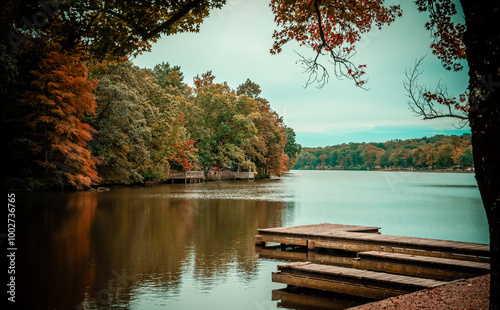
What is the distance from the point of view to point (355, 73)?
8281 millimetres

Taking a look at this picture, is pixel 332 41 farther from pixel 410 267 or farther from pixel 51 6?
pixel 51 6

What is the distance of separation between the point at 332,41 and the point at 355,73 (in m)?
1.48

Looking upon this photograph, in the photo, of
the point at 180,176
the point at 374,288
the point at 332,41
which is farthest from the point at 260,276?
the point at 180,176

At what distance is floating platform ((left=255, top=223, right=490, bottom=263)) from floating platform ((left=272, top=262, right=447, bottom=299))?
287 cm

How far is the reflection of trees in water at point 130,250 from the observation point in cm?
912

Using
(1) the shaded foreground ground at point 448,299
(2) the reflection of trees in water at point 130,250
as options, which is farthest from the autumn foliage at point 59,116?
(1) the shaded foreground ground at point 448,299

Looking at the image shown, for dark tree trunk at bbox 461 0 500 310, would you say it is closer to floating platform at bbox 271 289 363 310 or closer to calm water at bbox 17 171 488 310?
floating platform at bbox 271 289 363 310

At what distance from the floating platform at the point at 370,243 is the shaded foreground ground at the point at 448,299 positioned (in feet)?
12.7

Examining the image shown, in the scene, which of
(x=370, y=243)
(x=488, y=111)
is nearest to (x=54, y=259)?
(x=370, y=243)

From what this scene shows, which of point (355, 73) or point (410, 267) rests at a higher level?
point (355, 73)

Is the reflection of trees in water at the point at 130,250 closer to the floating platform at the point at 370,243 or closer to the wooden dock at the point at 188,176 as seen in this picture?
the floating platform at the point at 370,243

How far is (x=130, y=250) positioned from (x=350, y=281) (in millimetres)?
7307

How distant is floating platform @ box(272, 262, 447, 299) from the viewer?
7664 mm

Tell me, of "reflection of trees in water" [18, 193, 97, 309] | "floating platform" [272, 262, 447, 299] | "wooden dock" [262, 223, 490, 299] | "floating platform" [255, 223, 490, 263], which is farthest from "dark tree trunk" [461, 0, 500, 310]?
"reflection of trees in water" [18, 193, 97, 309]
